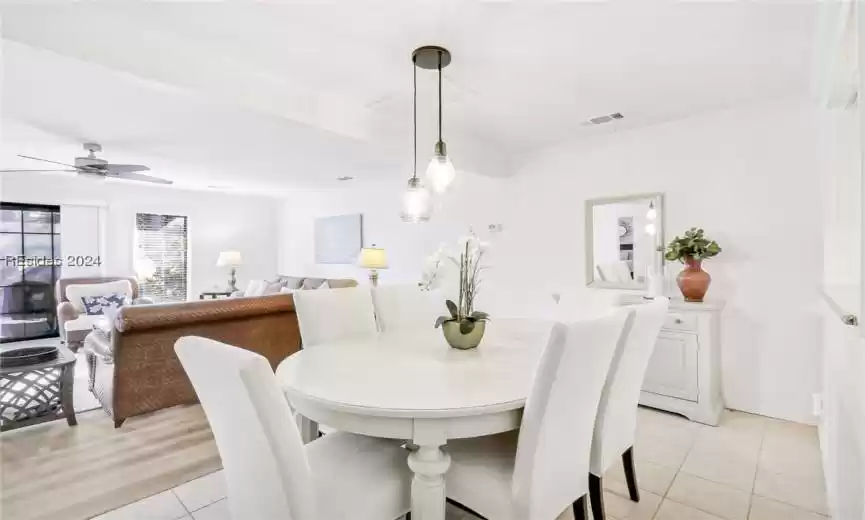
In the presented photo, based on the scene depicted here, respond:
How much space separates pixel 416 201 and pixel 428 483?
60.5 inches

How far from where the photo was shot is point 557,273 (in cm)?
420

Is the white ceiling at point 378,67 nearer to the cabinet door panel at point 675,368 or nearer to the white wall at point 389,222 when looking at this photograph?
the white wall at point 389,222

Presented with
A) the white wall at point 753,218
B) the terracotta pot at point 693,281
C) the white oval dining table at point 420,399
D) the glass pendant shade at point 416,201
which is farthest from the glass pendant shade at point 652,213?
the white oval dining table at point 420,399

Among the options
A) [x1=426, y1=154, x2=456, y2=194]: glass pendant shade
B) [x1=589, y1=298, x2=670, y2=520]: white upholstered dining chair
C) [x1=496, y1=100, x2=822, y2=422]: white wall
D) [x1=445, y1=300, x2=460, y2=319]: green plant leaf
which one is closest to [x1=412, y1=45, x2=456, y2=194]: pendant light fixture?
[x1=426, y1=154, x2=456, y2=194]: glass pendant shade

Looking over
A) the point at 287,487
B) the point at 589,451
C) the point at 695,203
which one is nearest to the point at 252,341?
the point at 287,487

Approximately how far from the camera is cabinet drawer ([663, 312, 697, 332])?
2.99 m

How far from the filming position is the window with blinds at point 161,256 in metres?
6.61

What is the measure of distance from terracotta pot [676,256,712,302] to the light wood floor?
3.33 meters

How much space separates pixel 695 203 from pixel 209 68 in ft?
11.6

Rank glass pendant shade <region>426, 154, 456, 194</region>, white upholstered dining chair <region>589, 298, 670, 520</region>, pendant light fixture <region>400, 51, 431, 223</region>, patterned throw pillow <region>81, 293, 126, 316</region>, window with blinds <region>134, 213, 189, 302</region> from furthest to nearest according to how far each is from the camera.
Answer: window with blinds <region>134, 213, 189, 302</region> → patterned throw pillow <region>81, 293, 126, 316</region> → pendant light fixture <region>400, 51, 431, 223</region> → glass pendant shade <region>426, 154, 456, 194</region> → white upholstered dining chair <region>589, 298, 670, 520</region>

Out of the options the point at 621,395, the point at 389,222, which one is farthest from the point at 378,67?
the point at 389,222

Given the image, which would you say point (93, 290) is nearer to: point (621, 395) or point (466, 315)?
point (466, 315)

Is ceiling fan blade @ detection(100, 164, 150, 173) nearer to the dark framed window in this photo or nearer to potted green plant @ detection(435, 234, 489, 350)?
the dark framed window

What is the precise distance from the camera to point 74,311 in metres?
5.22
